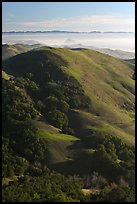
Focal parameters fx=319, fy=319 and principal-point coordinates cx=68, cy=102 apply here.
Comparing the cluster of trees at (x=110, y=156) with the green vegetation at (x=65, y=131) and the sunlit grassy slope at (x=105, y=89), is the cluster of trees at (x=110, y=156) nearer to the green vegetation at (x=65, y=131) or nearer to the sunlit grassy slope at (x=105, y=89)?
the green vegetation at (x=65, y=131)

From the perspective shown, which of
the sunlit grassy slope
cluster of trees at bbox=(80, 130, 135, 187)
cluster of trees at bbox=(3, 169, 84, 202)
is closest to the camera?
cluster of trees at bbox=(3, 169, 84, 202)

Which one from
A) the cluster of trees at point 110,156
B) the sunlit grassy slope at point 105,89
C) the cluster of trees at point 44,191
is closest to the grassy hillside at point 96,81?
the sunlit grassy slope at point 105,89

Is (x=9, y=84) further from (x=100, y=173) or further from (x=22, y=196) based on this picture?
(x=22, y=196)

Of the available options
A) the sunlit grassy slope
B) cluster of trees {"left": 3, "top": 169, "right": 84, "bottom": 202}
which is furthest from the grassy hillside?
A: cluster of trees {"left": 3, "top": 169, "right": 84, "bottom": 202}

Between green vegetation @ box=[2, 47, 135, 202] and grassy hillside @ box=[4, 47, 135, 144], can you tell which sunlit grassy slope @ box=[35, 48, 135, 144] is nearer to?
grassy hillside @ box=[4, 47, 135, 144]

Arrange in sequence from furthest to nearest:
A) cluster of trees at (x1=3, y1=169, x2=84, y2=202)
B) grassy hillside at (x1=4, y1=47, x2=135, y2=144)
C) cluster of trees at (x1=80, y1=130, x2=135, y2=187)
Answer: grassy hillside at (x1=4, y1=47, x2=135, y2=144)
cluster of trees at (x1=80, y1=130, x2=135, y2=187)
cluster of trees at (x1=3, y1=169, x2=84, y2=202)

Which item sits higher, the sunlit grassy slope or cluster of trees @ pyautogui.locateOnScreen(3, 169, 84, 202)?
the sunlit grassy slope
